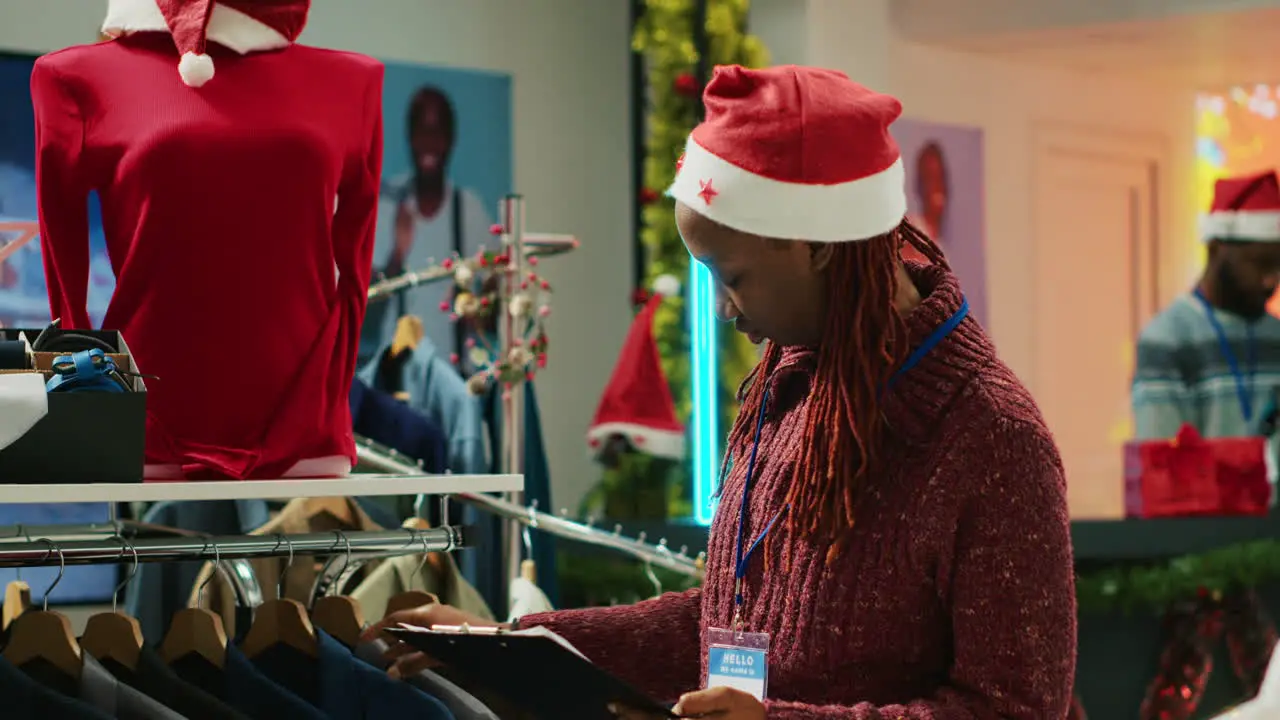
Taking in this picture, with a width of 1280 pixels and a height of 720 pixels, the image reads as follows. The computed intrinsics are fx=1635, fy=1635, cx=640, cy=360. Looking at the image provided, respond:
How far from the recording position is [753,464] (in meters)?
1.82

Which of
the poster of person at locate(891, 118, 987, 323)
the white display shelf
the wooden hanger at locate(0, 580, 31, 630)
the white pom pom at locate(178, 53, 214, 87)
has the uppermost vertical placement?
the poster of person at locate(891, 118, 987, 323)

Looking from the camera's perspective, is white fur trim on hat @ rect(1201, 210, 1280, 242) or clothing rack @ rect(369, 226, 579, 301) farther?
white fur trim on hat @ rect(1201, 210, 1280, 242)

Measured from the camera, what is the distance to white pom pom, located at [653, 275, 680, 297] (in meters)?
5.27

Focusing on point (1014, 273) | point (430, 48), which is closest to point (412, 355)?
point (430, 48)

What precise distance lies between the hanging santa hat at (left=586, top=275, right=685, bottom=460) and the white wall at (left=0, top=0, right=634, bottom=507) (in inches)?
32.3

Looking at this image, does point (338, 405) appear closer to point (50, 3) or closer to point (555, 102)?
point (50, 3)

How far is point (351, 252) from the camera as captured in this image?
2.34 m

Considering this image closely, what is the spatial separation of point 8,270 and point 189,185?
121 inches

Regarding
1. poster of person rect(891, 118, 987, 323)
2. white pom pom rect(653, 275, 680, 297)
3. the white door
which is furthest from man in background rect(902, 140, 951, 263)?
white pom pom rect(653, 275, 680, 297)

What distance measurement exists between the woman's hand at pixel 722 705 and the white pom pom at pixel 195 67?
3.58ft

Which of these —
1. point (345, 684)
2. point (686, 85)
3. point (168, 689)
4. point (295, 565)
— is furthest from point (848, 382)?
point (686, 85)

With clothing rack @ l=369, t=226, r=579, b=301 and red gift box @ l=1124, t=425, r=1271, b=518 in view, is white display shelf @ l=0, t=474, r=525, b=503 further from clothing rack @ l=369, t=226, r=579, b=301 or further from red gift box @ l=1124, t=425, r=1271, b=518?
red gift box @ l=1124, t=425, r=1271, b=518

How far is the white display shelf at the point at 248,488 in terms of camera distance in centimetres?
166

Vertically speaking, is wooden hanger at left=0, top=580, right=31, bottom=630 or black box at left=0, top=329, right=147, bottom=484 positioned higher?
black box at left=0, top=329, right=147, bottom=484
